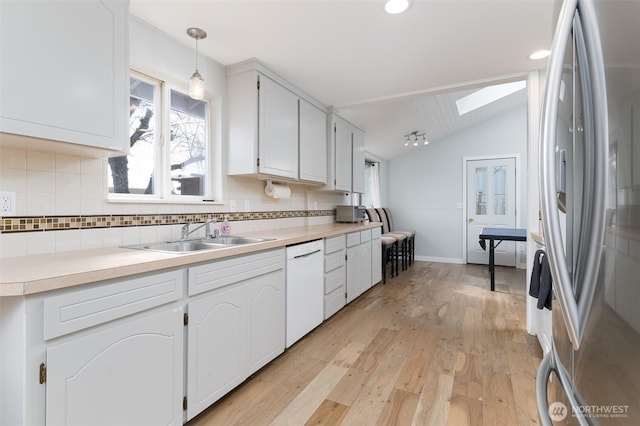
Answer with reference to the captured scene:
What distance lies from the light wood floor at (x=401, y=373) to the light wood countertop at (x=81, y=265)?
2.88 feet

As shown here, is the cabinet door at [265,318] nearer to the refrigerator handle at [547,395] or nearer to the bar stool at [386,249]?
the refrigerator handle at [547,395]

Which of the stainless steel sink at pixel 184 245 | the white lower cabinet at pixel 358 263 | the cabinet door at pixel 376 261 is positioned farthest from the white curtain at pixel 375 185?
the stainless steel sink at pixel 184 245

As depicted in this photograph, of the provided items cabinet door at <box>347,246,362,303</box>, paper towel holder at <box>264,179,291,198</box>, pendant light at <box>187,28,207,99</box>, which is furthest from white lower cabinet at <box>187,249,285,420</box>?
cabinet door at <box>347,246,362,303</box>

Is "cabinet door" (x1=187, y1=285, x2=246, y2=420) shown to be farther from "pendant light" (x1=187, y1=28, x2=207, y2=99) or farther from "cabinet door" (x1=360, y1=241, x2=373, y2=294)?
"cabinet door" (x1=360, y1=241, x2=373, y2=294)

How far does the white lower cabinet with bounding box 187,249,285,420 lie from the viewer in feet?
5.00

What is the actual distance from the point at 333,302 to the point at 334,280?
22 cm

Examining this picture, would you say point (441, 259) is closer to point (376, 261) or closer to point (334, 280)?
point (376, 261)

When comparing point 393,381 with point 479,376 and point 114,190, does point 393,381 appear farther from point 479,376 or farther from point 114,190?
point 114,190

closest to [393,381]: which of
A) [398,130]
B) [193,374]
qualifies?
[193,374]

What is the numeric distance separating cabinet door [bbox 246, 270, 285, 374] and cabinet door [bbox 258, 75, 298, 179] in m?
0.96

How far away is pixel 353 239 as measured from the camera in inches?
136

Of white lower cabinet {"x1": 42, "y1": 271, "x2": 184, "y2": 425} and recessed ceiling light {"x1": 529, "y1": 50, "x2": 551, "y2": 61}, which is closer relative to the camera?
white lower cabinet {"x1": 42, "y1": 271, "x2": 184, "y2": 425}

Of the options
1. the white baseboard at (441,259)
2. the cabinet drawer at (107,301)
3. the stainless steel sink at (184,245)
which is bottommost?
the white baseboard at (441,259)

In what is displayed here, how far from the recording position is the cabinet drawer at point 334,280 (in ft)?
9.42
